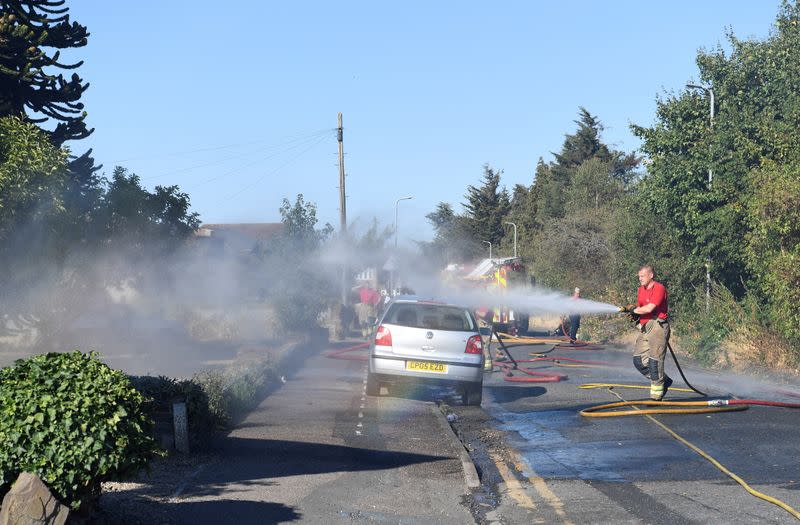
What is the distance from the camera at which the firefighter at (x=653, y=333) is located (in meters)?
13.5

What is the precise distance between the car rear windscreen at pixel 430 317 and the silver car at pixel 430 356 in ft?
0.17

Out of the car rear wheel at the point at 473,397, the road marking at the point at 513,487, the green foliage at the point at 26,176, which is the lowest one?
the road marking at the point at 513,487

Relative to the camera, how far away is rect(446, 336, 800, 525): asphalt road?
289 inches

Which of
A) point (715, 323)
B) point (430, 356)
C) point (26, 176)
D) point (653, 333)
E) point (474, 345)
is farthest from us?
point (715, 323)

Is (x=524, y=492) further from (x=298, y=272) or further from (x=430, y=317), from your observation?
(x=298, y=272)

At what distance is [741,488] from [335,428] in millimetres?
5315

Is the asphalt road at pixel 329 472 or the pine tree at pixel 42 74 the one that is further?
the pine tree at pixel 42 74

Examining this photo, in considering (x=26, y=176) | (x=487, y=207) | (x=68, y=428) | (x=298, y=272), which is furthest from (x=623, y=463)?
(x=487, y=207)

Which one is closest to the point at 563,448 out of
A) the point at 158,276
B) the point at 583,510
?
the point at 583,510

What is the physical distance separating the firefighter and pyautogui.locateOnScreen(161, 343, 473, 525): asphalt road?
3244mm

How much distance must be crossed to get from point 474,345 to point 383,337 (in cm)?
144

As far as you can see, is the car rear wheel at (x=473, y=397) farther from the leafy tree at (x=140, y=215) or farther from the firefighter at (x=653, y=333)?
the leafy tree at (x=140, y=215)

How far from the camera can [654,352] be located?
1348 centimetres

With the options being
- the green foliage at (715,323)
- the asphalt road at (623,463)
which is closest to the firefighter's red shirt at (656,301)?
the asphalt road at (623,463)
